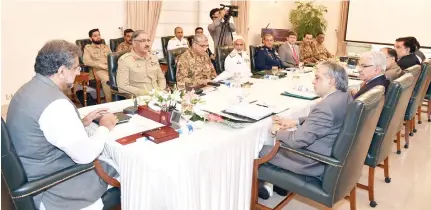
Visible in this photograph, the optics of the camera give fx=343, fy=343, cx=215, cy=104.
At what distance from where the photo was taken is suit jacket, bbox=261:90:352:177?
186 cm

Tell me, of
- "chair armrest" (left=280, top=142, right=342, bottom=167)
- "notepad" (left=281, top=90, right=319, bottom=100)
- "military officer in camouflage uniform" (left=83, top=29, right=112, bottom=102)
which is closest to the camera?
"chair armrest" (left=280, top=142, right=342, bottom=167)

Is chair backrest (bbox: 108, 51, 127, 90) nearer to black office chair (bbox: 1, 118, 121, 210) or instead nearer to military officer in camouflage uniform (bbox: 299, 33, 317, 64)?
black office chair (bbox: 1, 118, 121, 210)

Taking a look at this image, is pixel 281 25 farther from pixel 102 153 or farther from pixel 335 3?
pixel 102 153

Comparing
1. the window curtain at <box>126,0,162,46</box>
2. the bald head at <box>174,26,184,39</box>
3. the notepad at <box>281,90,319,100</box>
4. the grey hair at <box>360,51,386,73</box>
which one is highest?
the window curtain at <box>126,0,162,46</box>

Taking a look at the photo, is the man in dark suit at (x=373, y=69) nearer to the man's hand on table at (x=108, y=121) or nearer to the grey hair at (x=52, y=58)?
the man's hand on table at (x=108, y=121)

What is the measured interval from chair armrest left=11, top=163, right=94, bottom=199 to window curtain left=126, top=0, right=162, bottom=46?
4.44m

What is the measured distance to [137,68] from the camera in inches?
125

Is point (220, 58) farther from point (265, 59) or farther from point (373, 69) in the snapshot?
point (373, 69)

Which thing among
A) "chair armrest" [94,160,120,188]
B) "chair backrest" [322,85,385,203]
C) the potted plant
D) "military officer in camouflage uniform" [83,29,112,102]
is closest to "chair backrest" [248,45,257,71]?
"military officer in camouflage uniform" [83,29,112,102]

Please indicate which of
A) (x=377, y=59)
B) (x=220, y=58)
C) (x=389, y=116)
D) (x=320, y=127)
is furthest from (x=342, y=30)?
(x=320, y=127)

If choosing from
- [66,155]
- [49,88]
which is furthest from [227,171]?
[49,88]

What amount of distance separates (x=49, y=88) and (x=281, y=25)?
300 inches

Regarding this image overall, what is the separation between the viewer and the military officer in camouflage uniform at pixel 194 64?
3.51m

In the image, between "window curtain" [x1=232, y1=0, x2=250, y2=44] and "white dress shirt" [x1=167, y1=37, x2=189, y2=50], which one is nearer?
"white dress shirt" [x1=167, y1=37, x2=189, y2=50]
